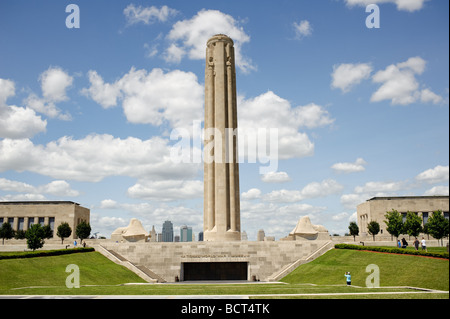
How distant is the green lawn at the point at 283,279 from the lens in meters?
28.0

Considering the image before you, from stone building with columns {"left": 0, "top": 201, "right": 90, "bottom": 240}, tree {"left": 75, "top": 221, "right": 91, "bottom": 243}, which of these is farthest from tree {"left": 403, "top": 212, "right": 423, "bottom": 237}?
stone building with columns {"left": 0, "top": 201, "right": 90, "bottom": 240}

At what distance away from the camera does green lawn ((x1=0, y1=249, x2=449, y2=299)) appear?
91.9 feet

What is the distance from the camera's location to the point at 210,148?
5872cm

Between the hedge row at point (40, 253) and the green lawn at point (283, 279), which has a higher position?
the hedge row at point (40, 253)

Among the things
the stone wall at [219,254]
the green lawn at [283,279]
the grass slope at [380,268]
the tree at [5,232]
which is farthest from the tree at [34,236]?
the grass slope at [380,268]

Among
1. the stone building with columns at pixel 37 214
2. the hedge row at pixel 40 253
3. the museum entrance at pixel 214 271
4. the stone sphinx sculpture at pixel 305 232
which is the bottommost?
the museum entrance at pixel 214 271

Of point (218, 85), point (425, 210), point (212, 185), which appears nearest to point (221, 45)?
point (218, 85)

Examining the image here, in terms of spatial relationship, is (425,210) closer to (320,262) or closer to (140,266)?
(320,262)

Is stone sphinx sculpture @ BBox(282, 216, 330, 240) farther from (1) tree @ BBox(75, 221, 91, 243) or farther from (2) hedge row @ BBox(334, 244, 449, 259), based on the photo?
(1) tree @ BBox(75, 221, 91, 243)

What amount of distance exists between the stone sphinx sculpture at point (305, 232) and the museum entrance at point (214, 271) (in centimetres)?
1372

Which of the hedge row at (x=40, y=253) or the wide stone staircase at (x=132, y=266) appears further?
the wide stone staircase at (x=132, y=266)

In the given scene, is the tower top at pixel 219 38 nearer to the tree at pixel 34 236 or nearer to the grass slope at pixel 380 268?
the grass slope at pixel 380 268

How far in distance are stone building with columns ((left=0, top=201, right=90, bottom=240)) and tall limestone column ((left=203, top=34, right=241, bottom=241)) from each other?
37.1 m

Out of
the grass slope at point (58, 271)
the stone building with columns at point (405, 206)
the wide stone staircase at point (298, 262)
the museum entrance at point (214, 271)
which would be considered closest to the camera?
the grass slope at point (58, 271)
